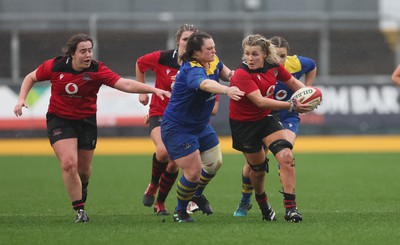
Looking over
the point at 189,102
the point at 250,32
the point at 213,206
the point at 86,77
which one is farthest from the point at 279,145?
the point at 250,32

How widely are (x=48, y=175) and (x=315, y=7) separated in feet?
48.3

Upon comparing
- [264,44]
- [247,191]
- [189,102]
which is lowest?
[247,191]

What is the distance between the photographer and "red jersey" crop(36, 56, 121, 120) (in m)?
9.99

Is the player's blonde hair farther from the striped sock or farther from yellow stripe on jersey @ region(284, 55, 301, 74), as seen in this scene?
the striped sock

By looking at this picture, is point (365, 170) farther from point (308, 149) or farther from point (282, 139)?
point (282, 139)

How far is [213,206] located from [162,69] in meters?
1.93

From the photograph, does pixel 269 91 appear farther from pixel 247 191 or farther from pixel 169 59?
pixel 169 59

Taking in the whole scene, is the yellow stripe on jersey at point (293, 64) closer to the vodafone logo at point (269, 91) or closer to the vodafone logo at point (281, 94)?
the vodafone logo at point (281, 94)

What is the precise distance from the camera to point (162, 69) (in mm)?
11305

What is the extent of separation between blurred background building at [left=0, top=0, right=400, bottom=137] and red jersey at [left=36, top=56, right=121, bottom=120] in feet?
46.5

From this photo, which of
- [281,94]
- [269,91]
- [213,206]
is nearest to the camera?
[269,91]

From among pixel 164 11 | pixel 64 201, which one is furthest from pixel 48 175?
pixel 164 11

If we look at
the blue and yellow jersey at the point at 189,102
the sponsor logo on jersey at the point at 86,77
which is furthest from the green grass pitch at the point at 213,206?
the sponsor logo on jersey at the point at 86,77

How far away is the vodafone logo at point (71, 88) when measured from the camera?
1000 centimetres
